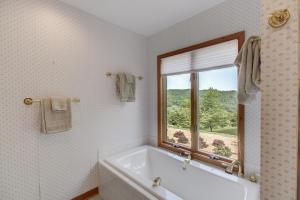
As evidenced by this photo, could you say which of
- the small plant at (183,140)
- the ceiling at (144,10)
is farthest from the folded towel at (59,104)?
the small plant at (183,140)

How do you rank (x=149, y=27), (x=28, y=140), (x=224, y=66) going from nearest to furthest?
(x=28, y=140) → (x=224, y=66) → (x=149, y=27)

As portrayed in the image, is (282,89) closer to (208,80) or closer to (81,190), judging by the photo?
(208,80)

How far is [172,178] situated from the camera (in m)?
2.28

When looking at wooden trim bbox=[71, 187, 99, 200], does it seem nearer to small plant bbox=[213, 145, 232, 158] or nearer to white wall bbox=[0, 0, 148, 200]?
white wall bbox=[0, 0, 148, 200]

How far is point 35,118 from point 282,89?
213 centimetres

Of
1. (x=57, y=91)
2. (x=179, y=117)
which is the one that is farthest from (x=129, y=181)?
(x=57, y=91)

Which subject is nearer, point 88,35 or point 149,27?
point 88,35

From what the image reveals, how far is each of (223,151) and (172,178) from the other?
2.63ft

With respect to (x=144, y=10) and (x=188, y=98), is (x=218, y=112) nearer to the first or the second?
(x=188, y=98)

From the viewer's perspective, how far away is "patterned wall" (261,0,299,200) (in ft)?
1.92

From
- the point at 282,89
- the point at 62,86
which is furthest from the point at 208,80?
the point at 62,86

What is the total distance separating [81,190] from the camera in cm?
216

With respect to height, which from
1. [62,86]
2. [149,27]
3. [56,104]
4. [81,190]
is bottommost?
[81,190]

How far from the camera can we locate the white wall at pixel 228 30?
5.61 ft
